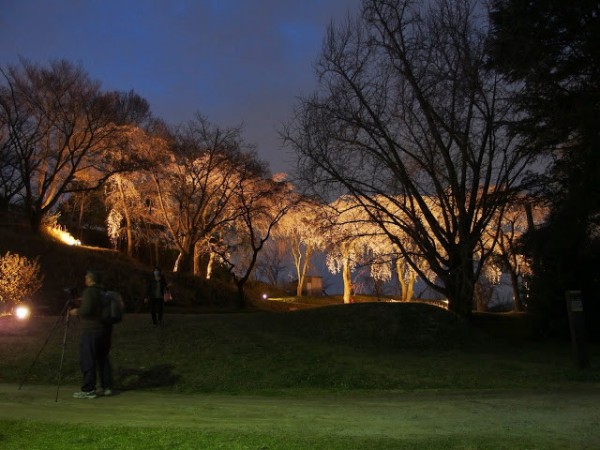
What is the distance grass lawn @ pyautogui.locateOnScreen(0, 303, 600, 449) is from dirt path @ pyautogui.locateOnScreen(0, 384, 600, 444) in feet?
0.09

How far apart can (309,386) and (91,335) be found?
4.65 metres

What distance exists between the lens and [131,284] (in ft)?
103

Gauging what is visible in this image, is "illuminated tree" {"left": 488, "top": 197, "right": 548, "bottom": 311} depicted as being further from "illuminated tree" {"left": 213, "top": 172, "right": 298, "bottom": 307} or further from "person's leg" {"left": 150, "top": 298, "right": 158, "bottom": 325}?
"illuminated tree" {"left": 213, "top": 172, "right": 298, "bottom": 307}

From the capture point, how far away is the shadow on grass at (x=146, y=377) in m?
12.4

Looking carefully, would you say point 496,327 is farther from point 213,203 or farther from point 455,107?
point 213,203

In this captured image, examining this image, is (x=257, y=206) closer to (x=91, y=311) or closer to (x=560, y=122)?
(x=560, y=122)

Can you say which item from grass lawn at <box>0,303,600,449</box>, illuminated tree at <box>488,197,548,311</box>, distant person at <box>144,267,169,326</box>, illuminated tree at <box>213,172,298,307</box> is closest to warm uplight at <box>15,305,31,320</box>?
grass lawn at <box>0,303,600,449</box>

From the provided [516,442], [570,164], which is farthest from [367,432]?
[570,164]

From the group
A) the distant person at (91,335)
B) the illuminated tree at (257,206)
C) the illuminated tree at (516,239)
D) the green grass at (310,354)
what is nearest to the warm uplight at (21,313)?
the green grass at (310,354)

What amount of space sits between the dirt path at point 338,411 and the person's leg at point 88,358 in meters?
0.33

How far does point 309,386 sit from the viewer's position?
12.7 metres

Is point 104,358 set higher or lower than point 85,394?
higher

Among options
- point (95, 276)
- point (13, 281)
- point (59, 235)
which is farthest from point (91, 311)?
point (59, 235)

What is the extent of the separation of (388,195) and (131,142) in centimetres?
2219
